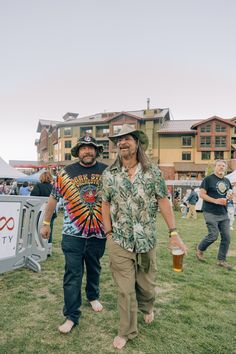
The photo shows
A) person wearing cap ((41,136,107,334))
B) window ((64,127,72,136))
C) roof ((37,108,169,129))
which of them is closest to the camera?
person wearing cap ((41,136,107,334))

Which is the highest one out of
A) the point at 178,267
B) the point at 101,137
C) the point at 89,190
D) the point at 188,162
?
the point at 101,137

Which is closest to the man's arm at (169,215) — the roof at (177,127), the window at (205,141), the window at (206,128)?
the roof at (177,127)

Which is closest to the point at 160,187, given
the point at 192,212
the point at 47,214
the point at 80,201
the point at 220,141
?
the point at 80,201

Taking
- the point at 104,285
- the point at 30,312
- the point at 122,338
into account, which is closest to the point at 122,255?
the point at 122,338

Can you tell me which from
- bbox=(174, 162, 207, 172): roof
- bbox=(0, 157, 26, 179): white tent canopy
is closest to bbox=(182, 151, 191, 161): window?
bbox=(174, 162, 207, 172): roof

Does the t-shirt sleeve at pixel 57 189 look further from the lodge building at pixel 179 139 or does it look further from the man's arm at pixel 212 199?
the lodge building at pixel 179 139

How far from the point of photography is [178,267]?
381 centimetres

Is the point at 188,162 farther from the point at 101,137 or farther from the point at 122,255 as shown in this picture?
the point at 122,255

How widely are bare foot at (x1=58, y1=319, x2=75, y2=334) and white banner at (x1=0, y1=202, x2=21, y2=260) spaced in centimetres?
184

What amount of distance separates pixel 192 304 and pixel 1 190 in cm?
1889

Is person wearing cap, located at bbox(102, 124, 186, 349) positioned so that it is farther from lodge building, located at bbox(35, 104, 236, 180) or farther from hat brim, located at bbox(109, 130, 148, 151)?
lodge building, located at bbox(35, 104, 236, 180)

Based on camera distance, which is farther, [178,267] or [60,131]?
[60,131]

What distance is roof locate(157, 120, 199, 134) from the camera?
47.2 metres

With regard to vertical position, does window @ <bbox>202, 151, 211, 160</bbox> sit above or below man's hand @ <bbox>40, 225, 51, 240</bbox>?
above
